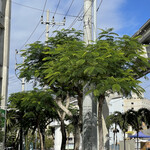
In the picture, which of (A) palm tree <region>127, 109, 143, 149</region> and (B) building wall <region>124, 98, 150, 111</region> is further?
(B) building wall <region>124, 98, 150, 111</region>

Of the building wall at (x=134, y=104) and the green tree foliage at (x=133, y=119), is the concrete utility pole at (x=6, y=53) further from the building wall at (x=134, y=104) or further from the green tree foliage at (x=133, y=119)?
the building wall at (x=134, y=104)

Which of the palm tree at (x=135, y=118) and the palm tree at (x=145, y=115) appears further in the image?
the palm tree at (x=135, y=118)

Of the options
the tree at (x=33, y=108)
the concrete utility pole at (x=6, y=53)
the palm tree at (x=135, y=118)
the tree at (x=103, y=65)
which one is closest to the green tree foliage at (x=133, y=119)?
the palm tree at (x=135, y=118)

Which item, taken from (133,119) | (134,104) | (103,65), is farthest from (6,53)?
(134,104)

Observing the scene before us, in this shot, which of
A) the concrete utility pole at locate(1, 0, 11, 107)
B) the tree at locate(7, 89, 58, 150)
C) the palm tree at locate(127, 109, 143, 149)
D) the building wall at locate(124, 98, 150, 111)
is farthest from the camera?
the building wall at locate(124, 98, 150, 111)

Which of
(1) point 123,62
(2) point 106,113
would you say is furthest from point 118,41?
(2) point 106,113

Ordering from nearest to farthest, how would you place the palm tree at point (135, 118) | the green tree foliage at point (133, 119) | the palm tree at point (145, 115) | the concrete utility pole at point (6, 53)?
the concrete utility pole at point (6, 53)
the palm tree at point (145, 115)
the green tree foliage at point (133, 119)
the palm tree at point (135, 118)

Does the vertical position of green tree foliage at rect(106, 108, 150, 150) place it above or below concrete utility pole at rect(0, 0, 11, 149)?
below

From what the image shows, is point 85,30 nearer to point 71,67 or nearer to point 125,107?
point 71,67

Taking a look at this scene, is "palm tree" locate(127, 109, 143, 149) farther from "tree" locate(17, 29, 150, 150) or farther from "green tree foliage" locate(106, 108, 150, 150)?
"tree" locate(17, 29, 150, 150)

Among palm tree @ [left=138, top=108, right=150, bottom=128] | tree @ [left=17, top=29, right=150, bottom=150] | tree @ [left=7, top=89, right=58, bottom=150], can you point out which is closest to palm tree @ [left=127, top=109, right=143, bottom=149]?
palm tree @ [left=138, top=108, right=150, bottom=128]

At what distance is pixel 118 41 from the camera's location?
16312 millimetres

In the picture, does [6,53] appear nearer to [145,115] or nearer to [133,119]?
[145,115]

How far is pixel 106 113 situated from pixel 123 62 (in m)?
27.4
